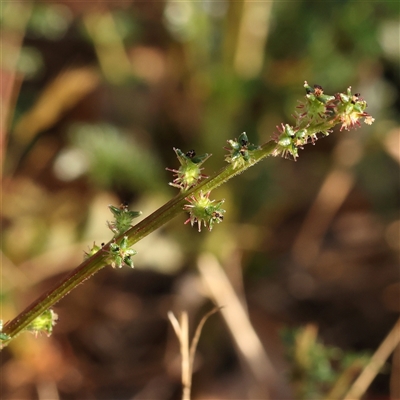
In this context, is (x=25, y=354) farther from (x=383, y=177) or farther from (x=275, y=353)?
(x=383, y=177)

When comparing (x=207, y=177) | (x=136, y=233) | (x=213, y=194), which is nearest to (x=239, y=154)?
(x=207, y=177)

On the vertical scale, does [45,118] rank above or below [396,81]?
above

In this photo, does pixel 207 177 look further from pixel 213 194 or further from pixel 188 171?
pixel 213 194

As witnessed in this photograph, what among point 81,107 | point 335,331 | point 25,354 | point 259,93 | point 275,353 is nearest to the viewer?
point 25,354

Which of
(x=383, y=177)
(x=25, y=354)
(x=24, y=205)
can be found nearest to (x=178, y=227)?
(x=24, y=205)

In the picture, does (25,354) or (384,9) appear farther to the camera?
(384,9)

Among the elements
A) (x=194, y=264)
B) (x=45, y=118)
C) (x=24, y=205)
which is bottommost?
(x=194, y=264)
